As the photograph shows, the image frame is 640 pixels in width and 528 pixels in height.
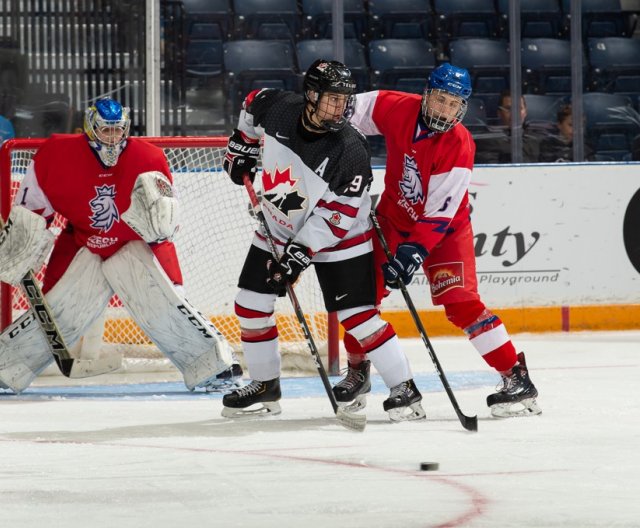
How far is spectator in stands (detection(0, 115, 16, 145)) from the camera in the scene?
6.44 meters

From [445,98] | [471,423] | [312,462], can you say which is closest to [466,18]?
[445,98]

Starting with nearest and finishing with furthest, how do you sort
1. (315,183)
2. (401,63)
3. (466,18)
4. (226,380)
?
(315,183) → (226,380) → (401,63) → (466,18)

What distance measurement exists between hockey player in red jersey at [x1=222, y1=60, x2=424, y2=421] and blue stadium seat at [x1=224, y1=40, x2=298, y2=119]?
294cm

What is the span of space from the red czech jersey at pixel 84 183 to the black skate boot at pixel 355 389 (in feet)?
3.21

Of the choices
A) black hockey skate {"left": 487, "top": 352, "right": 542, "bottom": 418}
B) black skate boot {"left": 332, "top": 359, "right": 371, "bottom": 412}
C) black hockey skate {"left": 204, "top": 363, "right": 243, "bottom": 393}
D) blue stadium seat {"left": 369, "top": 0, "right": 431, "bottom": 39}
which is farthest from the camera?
blue stadium seat {"left": 369, "top": 0, "right": 431, "bottom": 39}

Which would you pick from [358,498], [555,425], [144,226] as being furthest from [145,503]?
[144,226]

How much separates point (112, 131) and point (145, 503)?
208 cm

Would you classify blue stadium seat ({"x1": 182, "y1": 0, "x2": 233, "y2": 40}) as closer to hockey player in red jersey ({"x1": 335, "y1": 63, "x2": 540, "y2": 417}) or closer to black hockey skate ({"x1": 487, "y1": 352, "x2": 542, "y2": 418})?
→ hockey player in red jersey ({"x1": 335, "y1": 63, "x2": 540, "y2": 417})

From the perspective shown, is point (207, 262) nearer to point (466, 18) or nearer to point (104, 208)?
point (104, 208)

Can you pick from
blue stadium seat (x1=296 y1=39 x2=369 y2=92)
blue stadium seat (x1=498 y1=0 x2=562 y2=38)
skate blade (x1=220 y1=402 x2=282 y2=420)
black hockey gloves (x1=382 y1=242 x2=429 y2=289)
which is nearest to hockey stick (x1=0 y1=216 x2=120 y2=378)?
skate blade (x1=220 y1=402 x2=282 y2=420)

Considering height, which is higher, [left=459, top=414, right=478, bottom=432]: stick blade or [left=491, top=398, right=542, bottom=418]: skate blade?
[left=459, top=414, right=478, bottom=432]: stick blade

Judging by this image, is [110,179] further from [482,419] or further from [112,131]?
[482,419]

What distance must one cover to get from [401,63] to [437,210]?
3.66m

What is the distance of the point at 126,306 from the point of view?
187 inches
